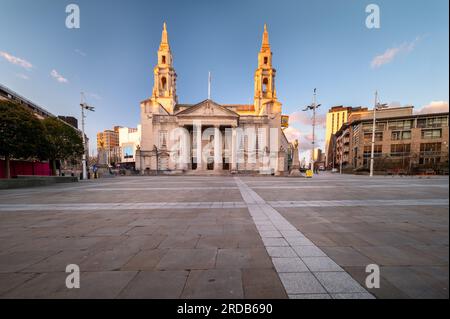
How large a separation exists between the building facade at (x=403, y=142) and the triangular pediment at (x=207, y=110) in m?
40.2

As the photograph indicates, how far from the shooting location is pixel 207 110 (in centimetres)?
4856

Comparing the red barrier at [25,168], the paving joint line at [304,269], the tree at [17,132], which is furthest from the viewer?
the red barrier at [25,168]

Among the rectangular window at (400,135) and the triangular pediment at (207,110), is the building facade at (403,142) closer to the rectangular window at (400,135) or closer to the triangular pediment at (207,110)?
the rectangular window at (400,135)

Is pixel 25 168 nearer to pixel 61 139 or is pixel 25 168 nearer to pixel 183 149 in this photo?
pixel 61 139

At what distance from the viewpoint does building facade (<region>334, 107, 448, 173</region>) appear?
133 feet

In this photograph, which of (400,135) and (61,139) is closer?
(61,139)

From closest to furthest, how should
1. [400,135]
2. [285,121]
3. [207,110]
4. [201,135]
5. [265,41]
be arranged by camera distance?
[400,135]
[207,110]
[201,135]
[265,41]
[285,121]

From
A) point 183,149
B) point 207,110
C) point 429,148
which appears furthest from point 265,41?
point 429,148

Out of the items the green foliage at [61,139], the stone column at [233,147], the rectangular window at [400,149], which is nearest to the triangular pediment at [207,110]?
the stone column at [233,147]

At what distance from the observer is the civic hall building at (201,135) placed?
48.2 metres

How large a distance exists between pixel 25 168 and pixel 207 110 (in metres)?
36.8

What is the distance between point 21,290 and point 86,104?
103 feet
